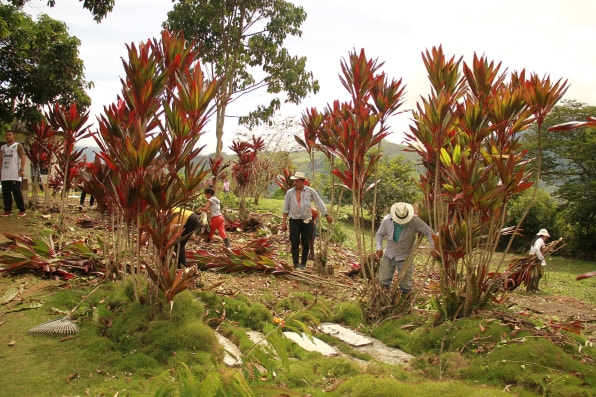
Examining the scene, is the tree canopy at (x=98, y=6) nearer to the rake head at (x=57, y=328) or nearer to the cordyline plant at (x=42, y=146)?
the cordyline plant at (x=42, y=146)

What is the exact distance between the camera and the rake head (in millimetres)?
3783

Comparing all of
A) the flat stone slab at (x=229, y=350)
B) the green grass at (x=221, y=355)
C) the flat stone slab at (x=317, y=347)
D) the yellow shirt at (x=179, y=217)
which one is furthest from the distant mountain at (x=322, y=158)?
the flat stone slab at (x=229, y=350)

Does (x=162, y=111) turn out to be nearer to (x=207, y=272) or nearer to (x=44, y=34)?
(x=207, y=272)

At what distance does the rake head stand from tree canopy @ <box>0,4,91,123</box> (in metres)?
7.33

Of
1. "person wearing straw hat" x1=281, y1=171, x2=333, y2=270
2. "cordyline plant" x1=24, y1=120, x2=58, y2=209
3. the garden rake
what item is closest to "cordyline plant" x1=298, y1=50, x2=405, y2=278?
"person wearing straw hat" x1=281, y1=171, x2=333, y2=270

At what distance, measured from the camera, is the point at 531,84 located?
4.68m

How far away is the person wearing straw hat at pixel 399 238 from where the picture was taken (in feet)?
18.2

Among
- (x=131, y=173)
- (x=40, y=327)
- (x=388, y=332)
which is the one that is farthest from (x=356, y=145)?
(x=40, y=327)

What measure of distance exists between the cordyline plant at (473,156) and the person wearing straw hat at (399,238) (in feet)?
1.32

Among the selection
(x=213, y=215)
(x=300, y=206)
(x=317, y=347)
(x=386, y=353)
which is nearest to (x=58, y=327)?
(x=317, y=347)

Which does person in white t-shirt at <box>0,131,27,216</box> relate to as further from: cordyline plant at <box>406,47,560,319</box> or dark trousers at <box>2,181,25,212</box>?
cordyline plant at <box>406,47,560,319</box>

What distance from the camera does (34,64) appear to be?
9.84 m

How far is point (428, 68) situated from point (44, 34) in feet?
26.0

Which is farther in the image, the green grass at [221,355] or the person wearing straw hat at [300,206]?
the person wearing straw hat at [300,206]
